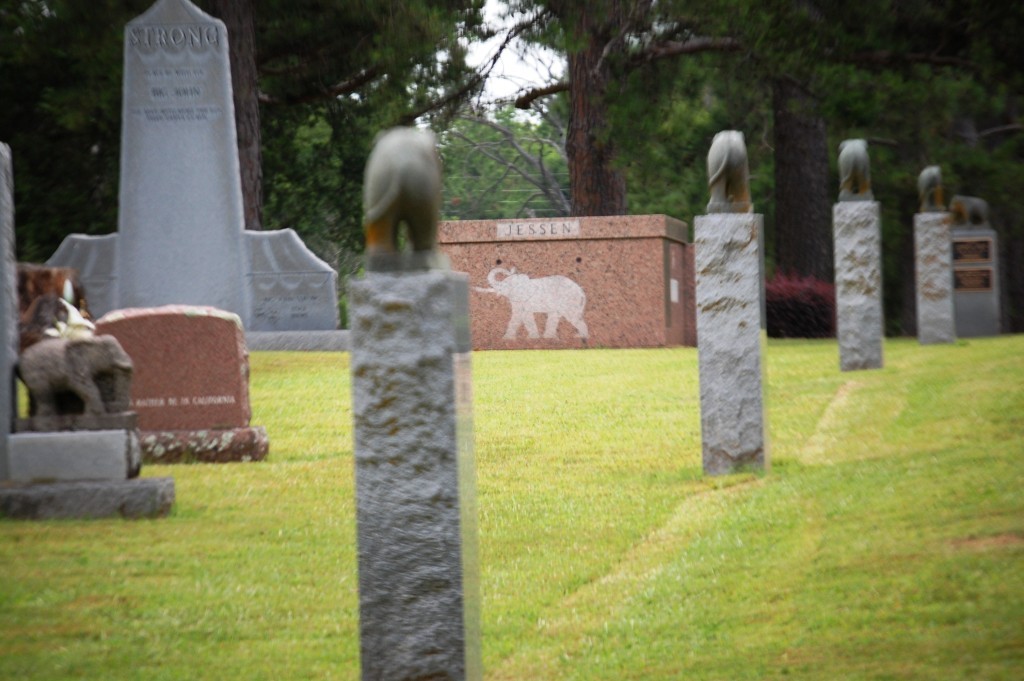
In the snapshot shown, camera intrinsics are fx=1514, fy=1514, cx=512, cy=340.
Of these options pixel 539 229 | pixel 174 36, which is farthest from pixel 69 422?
pixel 539 229

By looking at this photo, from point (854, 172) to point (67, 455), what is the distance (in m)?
10.6

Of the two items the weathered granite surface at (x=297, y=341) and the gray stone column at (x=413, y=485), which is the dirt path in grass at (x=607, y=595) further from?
the weathered granite surface at (x=297, y=341)

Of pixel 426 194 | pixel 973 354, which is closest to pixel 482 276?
pixel 973 354

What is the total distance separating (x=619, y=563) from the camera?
24.2ft

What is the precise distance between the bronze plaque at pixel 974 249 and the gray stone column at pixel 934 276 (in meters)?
2.87

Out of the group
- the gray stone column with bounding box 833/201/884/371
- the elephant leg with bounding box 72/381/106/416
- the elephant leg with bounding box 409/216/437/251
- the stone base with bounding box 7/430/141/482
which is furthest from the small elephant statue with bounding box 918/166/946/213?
the elephant leg with bounding box 409/216/437/251

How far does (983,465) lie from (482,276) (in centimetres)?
1485

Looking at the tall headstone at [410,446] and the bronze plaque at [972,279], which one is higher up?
the bronze plaque at [972,279]

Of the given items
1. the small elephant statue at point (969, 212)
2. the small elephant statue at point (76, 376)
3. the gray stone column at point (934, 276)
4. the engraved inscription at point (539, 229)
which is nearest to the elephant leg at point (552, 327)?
the engraved inscription at point (539, 229)

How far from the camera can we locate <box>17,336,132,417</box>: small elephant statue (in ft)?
28.7

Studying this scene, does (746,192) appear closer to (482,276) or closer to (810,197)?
(482,276)

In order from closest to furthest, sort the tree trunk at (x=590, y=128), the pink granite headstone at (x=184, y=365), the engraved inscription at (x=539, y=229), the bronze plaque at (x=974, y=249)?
the pink granite headstone at (x=184, y=365)
the bronze plaque at (x=974, y=249)
the engraved inscription at (x=539, y=229)
the tree trunk at (x=590, y=128)

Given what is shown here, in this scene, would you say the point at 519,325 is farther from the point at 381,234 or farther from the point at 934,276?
the point at 381,234

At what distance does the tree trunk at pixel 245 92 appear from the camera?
2198cm
